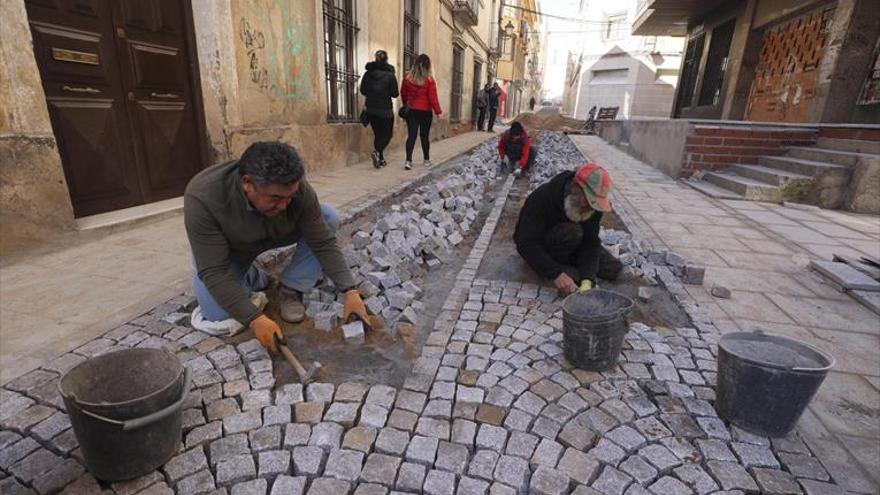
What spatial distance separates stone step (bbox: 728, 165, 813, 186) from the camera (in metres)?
6.83

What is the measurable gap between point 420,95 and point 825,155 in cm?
642

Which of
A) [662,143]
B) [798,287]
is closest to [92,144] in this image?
[798,287]

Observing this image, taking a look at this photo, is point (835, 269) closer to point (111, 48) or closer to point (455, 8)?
point (111, 48)

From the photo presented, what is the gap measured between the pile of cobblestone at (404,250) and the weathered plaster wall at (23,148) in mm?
2373

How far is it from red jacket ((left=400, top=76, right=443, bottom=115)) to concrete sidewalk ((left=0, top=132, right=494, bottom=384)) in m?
4.59

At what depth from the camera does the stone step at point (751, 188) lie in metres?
6.96

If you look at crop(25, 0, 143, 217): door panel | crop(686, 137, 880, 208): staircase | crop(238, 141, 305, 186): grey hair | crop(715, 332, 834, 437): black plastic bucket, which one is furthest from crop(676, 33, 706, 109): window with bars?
crop(238, 141, 305, 186): grey hair

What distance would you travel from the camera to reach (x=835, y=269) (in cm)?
402

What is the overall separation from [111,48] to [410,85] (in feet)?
15.1

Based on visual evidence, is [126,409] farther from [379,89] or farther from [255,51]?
[379,89]

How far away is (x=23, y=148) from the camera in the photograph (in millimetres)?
3441

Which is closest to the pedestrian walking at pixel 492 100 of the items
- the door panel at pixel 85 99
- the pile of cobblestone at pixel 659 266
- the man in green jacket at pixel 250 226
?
the pile of cobblestone at pixel 659 266

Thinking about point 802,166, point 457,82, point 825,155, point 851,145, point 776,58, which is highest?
point 776,58

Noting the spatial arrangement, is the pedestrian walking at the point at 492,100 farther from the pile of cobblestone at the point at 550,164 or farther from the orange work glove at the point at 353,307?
the orange work glove at the point at 353,307
